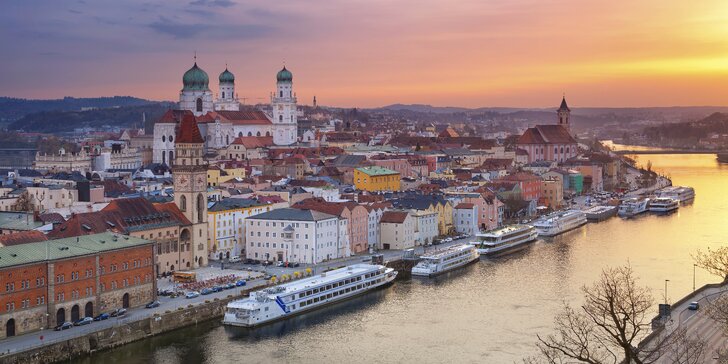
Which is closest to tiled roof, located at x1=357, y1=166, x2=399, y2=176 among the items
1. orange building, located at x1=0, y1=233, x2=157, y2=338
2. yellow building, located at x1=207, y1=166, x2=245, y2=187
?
yellow building, located at x1=207, y1=166, x2=245, y2=187

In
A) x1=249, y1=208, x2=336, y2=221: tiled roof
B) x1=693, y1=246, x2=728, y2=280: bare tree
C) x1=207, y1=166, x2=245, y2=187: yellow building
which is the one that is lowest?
x1=693, y1=246, x2=728, y2=280: bare tree

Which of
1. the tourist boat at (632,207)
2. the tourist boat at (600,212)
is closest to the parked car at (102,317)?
the tourist boat at (600,212)

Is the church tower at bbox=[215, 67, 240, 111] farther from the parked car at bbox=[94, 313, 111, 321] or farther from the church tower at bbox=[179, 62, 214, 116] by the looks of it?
the parked car at bbox=[94, 313, 111, 321]

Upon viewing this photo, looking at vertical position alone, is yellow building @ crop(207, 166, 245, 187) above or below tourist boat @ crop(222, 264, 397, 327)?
above

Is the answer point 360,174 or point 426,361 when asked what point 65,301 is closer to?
point 426,361

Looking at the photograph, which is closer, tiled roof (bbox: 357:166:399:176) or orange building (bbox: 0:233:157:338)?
orange building (bbox: 0:233:157:338)

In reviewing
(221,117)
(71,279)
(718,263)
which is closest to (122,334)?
(71,279)

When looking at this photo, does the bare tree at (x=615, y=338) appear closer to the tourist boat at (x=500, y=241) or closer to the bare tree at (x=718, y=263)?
→ the bare tree at (x=718, y=263)
